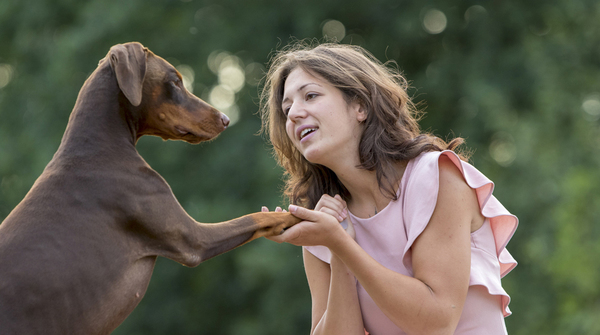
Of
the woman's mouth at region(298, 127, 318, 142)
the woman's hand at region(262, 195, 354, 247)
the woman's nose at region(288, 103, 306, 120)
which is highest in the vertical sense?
the woman's nose at region(288, 103, 306, 120)

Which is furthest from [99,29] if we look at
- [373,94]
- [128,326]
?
[373,94]

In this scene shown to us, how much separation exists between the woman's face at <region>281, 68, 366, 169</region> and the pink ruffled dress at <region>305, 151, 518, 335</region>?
14.0 inches

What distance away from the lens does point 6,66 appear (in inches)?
462

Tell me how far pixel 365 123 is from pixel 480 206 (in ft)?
2.51

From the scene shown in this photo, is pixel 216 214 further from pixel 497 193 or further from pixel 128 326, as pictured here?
pixel 497 193

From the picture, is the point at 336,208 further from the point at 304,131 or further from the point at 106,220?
the point at 106,220

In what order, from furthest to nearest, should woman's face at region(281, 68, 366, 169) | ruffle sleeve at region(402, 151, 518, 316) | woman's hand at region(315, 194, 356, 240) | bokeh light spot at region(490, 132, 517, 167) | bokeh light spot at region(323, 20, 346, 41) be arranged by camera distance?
bokeh light spot at region(323, 20, 346, 41) < bokeh light spot at region(490, 132, 517, 167) < woman's hand at region(315, 194, 356, 240) < woman's face at region(281, 68, 366, 169) < ruffle sleeve at region(402, 151, 518, 316)

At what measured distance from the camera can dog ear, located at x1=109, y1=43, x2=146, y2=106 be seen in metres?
2.47

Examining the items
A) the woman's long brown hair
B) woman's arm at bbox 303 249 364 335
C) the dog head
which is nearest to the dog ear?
the dog head

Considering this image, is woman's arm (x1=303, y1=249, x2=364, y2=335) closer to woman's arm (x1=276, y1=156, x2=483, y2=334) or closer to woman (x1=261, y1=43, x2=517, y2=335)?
woman (x1=261, y1=43, x2=517, y2=335)

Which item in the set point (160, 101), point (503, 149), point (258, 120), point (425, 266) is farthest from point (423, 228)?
point (258, 120)

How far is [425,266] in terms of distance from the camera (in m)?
2.79

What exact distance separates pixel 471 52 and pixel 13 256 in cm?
932

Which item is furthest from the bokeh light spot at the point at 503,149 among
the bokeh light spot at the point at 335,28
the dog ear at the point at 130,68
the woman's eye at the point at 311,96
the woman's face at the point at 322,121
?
the dog ear at the point at 130,68
